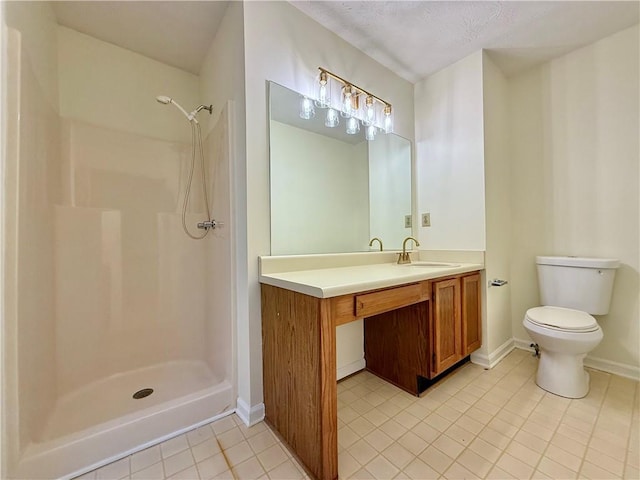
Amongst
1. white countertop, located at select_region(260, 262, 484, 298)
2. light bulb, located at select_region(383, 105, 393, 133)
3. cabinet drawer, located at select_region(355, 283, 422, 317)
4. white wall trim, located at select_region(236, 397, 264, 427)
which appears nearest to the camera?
white countertop, located at select_region(260, 262, 484, 298)

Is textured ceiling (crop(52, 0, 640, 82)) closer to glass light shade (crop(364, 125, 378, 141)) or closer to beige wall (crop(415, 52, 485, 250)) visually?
beige wall (crop(415, 52, 485, 250))

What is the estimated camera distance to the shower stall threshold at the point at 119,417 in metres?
1.02

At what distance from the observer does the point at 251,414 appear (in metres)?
1.33

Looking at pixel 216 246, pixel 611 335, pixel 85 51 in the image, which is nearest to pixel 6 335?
pixel 216 246

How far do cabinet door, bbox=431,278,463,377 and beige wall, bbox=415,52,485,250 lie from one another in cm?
52

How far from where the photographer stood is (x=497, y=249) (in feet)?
6.57

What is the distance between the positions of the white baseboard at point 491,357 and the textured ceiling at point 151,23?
110 inches

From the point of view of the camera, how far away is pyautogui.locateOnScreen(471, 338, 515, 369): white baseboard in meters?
1.87

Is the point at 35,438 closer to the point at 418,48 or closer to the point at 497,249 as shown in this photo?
the point at 497,249

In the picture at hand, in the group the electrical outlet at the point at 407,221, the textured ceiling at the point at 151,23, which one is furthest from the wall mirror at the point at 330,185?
the textured ceiling at the point at 151,23

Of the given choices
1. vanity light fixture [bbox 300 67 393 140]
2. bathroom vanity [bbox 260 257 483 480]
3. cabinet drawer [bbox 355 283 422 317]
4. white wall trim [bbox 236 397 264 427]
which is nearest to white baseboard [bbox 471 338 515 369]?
bathroom vanity [bbox 260 257 483 480]

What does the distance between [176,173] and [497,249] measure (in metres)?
2.49

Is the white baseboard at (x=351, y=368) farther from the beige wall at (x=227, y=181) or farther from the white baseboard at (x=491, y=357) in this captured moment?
the white baseboard at (x=491, y=357)

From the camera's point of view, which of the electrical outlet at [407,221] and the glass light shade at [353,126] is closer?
the glass light shade at [353,126]
